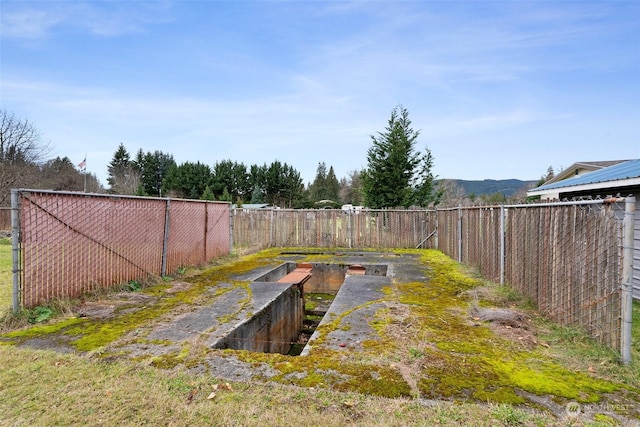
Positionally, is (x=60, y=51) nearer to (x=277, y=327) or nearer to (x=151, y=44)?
(x=151, y=44)

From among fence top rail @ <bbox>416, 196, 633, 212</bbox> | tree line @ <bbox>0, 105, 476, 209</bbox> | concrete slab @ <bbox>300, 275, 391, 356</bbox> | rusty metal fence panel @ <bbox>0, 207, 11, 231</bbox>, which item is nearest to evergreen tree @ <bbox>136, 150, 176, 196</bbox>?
tree line @ <bbox>0, 105, 476, 209</bbox>

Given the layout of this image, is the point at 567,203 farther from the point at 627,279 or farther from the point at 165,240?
the point at 165,240

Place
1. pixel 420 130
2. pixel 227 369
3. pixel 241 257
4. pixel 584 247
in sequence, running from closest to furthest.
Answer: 1. pixel 227 369
2. pixel 584 247
3. pixel 241 257
4. pixel 420 130

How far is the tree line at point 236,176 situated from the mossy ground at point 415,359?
40.9ft

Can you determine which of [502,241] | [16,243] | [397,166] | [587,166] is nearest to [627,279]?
[502,241]

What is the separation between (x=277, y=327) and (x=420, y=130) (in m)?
14.4

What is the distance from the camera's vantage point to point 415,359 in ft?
10.1

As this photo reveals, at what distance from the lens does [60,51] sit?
11.1 meters

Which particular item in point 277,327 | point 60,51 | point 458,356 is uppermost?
point 60,51

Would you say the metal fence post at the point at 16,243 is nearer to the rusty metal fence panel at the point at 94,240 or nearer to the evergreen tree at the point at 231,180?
the rusty metal fence panel at the point at 94,240

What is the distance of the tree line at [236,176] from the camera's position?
1698 centimetres

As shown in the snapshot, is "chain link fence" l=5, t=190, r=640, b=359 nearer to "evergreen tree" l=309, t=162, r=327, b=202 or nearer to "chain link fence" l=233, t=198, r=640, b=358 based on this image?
"chain link fence" l=233, t=198, r=640, b=358

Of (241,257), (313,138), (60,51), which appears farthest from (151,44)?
(313,138)

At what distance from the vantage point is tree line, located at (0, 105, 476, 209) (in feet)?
55.7
